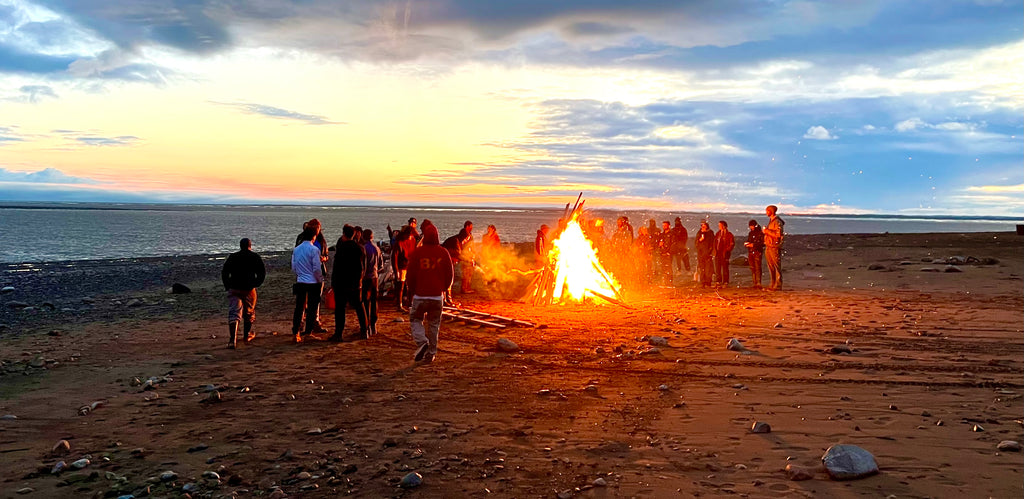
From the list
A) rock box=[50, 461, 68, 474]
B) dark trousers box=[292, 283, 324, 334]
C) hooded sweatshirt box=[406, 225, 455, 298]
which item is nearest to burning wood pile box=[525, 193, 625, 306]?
dark trousers box=[292, 283, 324, 334]

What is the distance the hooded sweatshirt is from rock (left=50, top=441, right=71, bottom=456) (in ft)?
16.3

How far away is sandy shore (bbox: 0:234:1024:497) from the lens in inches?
229

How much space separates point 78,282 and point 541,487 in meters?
25.5

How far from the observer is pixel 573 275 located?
17.3 m

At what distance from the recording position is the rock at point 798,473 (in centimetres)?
575

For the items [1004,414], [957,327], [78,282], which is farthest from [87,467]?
[78,282]

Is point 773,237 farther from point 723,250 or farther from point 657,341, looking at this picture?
point 657,341

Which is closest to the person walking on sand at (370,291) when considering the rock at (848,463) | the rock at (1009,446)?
the rock at (848,463)

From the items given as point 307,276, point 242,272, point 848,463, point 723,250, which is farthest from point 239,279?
point 723,250

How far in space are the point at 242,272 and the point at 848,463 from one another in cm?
951

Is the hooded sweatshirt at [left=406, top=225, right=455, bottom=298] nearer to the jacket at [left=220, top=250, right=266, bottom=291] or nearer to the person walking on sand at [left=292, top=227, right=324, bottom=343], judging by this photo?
the person walking on sand at [left=292, top=227, right=324, bottom=343]

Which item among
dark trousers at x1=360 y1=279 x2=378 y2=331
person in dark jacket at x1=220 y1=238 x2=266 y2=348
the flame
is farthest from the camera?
the flame

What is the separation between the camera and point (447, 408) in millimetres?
7969

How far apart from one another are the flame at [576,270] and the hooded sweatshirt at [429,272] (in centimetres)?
664
